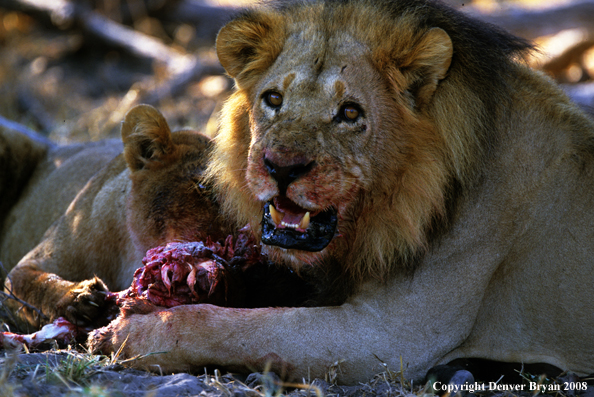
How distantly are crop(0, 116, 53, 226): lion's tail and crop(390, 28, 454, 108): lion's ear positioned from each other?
13.0ft

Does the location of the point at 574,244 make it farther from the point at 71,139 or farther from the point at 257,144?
the point at 71,139

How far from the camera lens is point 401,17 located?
321 cm

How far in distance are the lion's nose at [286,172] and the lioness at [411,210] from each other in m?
0.07

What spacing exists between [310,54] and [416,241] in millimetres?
1020

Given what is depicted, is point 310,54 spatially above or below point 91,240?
above

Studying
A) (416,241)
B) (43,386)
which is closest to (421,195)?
(416,241)

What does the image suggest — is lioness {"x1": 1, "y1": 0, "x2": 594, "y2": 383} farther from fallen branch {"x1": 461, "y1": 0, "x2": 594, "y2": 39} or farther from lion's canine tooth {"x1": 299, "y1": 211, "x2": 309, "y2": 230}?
fallen branch {"x1": 461, "y1": 0, "x2": 594, "y2": 39}

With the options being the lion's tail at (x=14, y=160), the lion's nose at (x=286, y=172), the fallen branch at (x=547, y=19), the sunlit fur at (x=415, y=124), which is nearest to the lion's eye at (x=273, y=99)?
the sunlit fur at (x=415, y=124)

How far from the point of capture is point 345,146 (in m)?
3.05

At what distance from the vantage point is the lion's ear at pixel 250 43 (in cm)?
341

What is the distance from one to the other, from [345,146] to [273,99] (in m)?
0.46

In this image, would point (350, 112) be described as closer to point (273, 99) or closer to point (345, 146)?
point (345, 146)

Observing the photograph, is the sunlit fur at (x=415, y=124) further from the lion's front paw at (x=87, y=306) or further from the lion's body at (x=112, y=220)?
the lion's front paw at (x=87, y=306)

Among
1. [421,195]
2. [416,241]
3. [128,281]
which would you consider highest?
[421,195]
